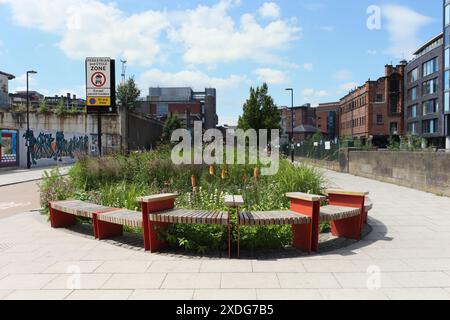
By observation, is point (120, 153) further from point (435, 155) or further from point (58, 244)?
point (435, 155)

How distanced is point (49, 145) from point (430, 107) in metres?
52.8

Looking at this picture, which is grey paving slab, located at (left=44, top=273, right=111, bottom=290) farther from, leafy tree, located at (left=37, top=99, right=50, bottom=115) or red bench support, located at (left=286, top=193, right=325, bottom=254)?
leafy tree, located at (left=37, top=99, right=50, bottom=115)

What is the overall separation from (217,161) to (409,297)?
841 centimetres

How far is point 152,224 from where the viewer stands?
5676 millimetres

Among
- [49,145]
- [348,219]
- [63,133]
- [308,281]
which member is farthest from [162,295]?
[63,133]

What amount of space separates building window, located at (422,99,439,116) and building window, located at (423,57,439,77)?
→ 436 centimetres

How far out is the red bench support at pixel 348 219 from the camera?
6.46m

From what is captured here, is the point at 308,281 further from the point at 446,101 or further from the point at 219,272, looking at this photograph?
the point at 446,101

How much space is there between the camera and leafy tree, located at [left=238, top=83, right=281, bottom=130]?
41188 mm

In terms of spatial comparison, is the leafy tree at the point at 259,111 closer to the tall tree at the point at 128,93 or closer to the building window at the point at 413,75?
the tall tree at the point at 128,93

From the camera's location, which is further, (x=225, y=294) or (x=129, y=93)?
(x=129, y=93)

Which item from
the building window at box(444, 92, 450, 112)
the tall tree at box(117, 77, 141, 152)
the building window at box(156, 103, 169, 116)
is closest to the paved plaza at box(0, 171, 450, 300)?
the tall tree at box(117, 77, 141, 152)

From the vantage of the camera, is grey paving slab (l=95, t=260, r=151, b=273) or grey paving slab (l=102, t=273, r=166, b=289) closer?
grey paving slab (l=102, t=273, r=166, b=289)

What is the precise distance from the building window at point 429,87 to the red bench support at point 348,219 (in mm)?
58390
